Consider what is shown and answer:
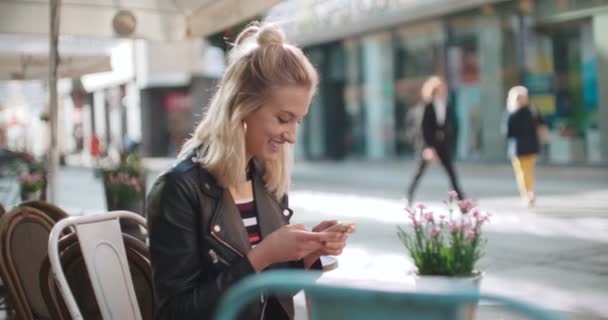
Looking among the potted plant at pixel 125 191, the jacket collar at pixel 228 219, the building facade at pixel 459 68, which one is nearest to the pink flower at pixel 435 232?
the jacket collar at pixel 228 219

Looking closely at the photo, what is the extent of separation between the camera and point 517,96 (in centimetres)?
1289

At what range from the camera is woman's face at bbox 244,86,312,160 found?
2.36 metres


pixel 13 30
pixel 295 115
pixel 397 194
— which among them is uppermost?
pixel 13 30

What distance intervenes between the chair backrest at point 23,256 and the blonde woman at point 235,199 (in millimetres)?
1184

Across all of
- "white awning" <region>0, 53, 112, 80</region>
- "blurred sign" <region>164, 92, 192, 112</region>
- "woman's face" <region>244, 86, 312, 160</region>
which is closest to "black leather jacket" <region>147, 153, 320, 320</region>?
"woman's face" <region>244, 86, 312, 160</region>

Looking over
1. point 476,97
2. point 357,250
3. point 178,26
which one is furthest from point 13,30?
point 476,97

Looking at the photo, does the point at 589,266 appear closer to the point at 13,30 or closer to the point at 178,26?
the point at 178,26

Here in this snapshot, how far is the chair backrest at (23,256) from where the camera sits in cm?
327

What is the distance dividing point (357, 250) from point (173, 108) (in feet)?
120

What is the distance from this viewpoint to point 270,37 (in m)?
2.40

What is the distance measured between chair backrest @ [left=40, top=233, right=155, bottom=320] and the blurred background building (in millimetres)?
5644

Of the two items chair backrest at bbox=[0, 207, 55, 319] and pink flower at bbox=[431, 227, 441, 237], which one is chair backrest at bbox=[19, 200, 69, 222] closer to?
chair backrest at bbox=[0, 207, 55, 319]

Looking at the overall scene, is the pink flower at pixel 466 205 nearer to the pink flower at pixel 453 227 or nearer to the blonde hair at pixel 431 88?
the pink flower at pixel 453 227

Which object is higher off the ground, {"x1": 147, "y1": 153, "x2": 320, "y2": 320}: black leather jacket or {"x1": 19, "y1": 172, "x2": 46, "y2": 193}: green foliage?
{"x1": 147, "y1": 153, "x2": 320, "y2": 320}: black leather jacket
